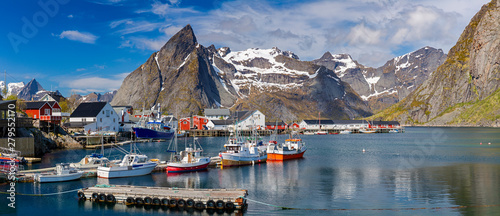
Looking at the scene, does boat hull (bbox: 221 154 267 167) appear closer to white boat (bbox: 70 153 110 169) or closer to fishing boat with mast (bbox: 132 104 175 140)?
white boat (bbox: 70 153 110 169)

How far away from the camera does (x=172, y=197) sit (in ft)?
116

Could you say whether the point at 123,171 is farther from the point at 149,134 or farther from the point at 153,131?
the point at 153,131

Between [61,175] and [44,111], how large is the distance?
7120 cm

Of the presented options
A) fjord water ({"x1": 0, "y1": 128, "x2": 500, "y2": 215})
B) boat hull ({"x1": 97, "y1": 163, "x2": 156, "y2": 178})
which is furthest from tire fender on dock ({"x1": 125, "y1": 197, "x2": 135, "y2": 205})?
boat hull ({"x1": 97, "y1": 163, "x2": 156, "y2": 178})

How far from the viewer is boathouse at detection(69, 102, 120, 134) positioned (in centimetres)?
11375

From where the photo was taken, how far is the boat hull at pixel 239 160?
204ft

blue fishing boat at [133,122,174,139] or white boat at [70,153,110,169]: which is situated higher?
blue fishing boat at [133,122,174,139]

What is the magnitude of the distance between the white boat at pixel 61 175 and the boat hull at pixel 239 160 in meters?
22.2

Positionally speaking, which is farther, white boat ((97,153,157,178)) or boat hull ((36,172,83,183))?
white boat ((97,153,157,178))

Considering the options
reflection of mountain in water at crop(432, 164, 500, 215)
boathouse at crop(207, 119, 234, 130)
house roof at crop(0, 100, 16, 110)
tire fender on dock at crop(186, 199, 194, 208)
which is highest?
house roof at crop(0, 100, 16, 110)

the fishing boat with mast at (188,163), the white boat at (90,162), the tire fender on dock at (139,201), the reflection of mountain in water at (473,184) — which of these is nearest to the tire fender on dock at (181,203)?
the tire fender on dock at (139,201)

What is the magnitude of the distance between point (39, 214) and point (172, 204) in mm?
11475

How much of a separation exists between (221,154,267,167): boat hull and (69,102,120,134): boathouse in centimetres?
6293

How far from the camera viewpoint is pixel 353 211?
35250mm
